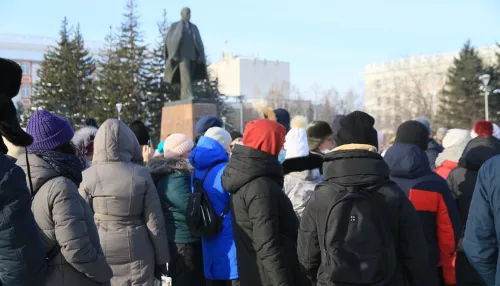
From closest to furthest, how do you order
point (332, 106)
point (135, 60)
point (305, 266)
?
1. point (305, 266)
2. point (135, 60)
3. point (332, 106)

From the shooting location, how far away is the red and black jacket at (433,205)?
3959 mm

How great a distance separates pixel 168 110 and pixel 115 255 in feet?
37.0

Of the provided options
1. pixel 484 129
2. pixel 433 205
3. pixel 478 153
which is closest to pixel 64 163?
pixel 433 205

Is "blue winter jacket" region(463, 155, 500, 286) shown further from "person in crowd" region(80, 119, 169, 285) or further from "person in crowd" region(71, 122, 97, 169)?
"person in crowd" region(71, 122, 97, 169)

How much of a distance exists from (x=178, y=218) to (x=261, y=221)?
1.39m

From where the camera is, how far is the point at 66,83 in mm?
41312

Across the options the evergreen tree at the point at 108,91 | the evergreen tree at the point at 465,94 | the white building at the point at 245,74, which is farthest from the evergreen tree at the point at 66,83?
the white building at the point at 245,74

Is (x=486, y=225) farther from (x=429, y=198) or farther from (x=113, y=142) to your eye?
(x=113, y=142)

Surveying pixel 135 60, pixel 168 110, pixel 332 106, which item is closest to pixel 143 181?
pixel 168 110

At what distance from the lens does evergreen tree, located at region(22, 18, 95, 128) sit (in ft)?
134

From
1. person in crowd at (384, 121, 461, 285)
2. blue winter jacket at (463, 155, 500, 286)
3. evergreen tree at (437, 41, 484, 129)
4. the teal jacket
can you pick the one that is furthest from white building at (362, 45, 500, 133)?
blue winter jacket at (463, 155, 500, 286)

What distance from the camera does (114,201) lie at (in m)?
3.98

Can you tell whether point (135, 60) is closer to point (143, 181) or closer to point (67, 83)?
point (67, 83)

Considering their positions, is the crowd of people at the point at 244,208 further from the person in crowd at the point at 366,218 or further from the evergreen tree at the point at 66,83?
the evergreen tree at the point at 66,83
